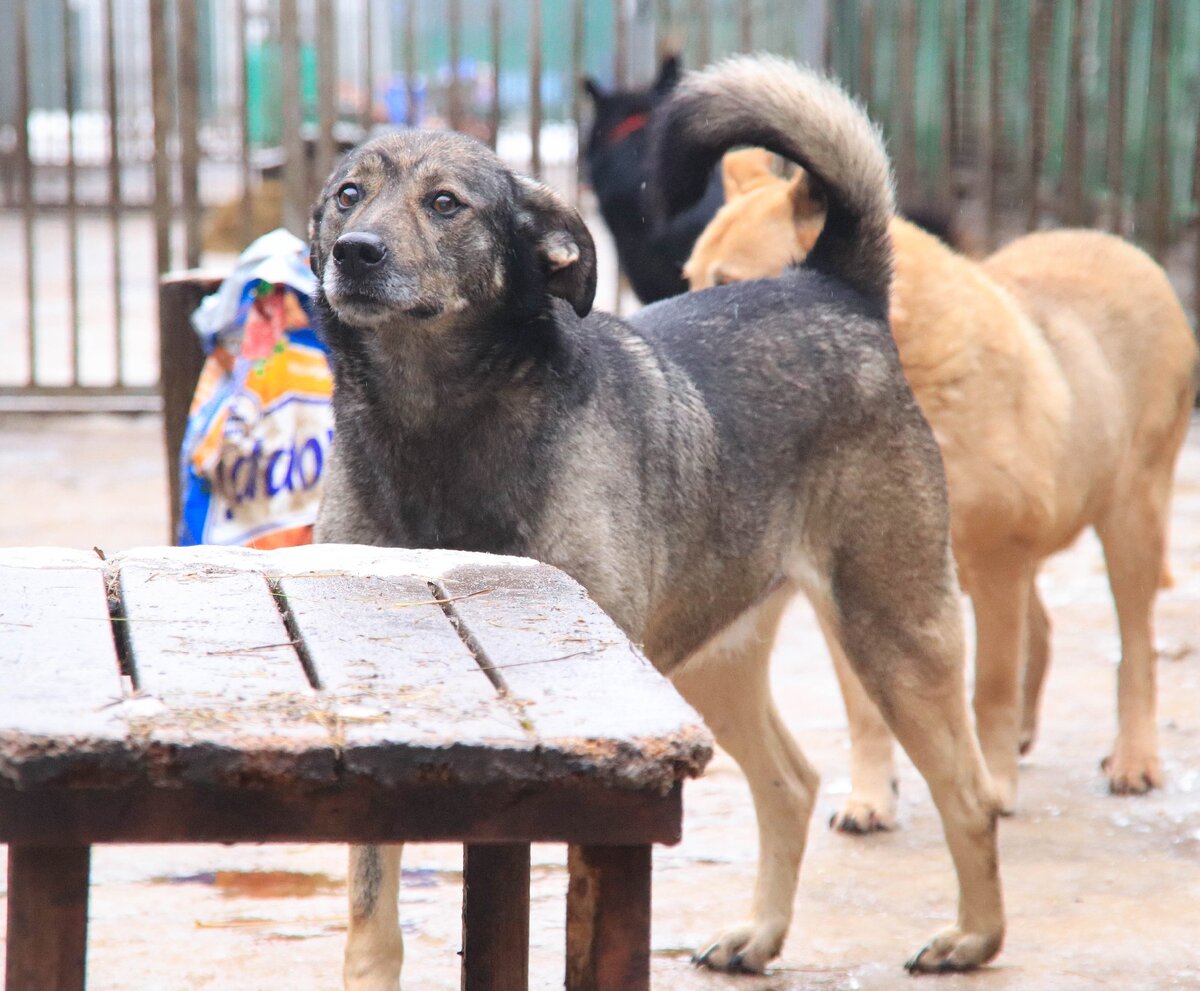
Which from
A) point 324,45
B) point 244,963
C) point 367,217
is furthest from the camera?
point 324,45

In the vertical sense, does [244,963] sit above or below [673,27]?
below

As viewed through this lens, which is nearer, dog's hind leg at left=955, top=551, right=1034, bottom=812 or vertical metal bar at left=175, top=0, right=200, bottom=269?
dog's hind leg at left=955, top=551, right=1034, bottom=812

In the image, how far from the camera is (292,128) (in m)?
8.81

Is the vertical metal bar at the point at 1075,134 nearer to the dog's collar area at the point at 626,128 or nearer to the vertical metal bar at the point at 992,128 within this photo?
the vertical metal bar at the point at 992,128

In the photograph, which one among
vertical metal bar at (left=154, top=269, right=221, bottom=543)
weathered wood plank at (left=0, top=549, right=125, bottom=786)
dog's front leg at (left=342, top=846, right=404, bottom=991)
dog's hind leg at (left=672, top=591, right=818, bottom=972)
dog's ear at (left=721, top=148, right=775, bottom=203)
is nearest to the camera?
weathered wood plank at (left=0, top=549, right=125, bottom=786)

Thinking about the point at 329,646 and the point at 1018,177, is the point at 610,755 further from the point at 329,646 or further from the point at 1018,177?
the point at 1018,177

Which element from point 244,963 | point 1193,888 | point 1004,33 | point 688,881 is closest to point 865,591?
point 688,881

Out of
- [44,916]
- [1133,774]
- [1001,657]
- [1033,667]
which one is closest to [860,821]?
[1001,657]

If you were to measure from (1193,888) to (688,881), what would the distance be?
122cm

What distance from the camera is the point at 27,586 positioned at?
2.23 m

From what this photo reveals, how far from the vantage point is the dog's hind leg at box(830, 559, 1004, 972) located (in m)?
3.46

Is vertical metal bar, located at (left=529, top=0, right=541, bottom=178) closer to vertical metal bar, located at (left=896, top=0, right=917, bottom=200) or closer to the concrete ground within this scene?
vertical metal bar, located at (left=896, top=0, right=917, bottom=200)

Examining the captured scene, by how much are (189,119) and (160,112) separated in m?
0.16

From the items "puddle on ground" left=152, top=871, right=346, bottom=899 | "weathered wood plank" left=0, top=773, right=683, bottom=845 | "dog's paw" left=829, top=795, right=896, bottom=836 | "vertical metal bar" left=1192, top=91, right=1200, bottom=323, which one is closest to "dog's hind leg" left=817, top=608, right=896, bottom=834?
"dog's paw" left=829, top=795, right=896, bottom=836
